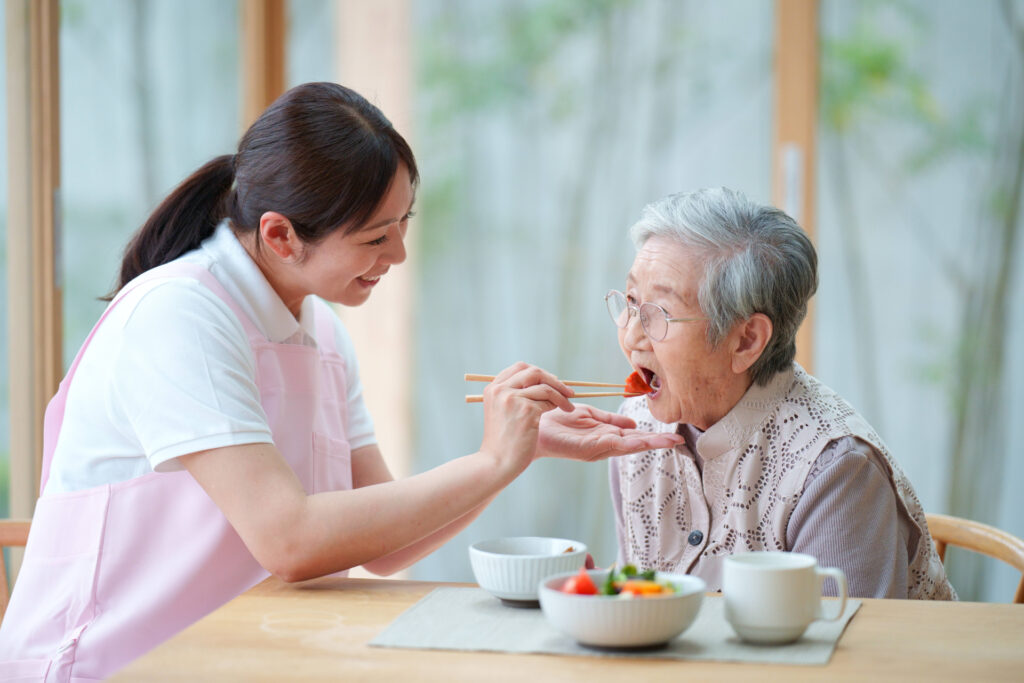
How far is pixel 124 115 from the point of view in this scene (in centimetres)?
297

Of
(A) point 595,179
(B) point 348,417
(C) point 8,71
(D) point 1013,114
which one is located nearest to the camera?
(B) point 348,417

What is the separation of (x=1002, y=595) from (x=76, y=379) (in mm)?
2852

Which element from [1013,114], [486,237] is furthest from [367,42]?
[1013,114]

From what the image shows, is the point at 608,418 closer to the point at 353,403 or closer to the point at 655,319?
the point at 655,319

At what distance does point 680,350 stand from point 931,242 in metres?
1.83

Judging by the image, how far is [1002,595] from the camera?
3.28 metres

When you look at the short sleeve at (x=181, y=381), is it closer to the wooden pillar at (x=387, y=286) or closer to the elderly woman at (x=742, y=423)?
the elderly woman at (x=742, y=423)

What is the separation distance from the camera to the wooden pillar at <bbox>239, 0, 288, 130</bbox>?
143 inches

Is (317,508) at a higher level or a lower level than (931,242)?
lower

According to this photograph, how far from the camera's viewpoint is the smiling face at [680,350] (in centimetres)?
181

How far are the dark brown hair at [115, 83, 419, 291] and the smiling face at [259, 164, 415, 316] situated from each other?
0.02m

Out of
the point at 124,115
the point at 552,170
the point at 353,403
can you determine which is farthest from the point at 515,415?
the point at 552,170

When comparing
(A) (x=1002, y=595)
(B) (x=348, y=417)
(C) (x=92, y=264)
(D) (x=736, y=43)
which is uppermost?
(D) (x=736, y=43)

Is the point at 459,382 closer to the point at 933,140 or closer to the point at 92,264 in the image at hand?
the point at 92,264
